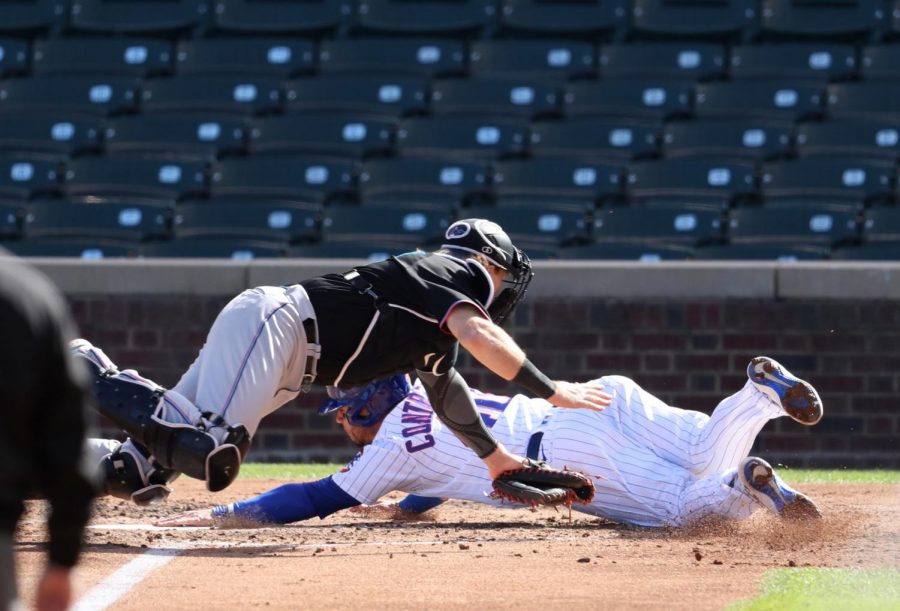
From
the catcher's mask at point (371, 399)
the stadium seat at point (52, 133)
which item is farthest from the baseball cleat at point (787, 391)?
the stadium seat at point (52, 133)

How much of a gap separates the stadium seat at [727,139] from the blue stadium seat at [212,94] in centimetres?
367

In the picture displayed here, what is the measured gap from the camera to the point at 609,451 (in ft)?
18.5

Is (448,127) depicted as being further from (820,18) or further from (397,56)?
(820,18)

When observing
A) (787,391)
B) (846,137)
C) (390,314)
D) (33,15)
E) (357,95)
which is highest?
(33,15)

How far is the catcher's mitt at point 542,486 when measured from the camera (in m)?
5.13

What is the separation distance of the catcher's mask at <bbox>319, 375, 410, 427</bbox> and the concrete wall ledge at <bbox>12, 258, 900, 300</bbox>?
359 centimetres

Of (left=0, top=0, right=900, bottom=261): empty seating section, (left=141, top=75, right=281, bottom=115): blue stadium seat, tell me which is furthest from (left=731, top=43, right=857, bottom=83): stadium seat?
(left=141, top=75, right=281, bottom=115): blue stadium seat

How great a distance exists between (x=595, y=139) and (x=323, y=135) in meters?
2.38

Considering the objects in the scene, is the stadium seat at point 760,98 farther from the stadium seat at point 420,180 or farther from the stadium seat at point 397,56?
the stadium seat at point 397,56

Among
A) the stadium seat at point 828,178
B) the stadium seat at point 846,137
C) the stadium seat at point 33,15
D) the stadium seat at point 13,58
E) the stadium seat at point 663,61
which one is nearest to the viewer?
the stadium seat at point 828,178

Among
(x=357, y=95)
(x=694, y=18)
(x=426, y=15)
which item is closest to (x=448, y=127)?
(x=357, y=95)

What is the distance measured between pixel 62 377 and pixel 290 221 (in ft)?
31.6

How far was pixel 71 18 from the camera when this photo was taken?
47.5 ft

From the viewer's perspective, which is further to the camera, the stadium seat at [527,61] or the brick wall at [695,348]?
the stadium seat at [527,61]
